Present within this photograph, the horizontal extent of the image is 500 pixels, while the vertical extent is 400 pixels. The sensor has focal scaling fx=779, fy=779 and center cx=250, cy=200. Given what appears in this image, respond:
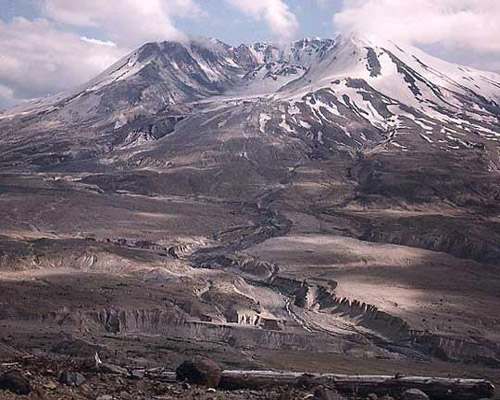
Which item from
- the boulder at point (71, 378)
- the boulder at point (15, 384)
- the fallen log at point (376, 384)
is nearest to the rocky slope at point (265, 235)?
the fallen log at point (376, 384)

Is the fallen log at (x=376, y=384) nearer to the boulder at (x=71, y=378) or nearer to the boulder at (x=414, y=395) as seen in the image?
the boulder at (x=414, y=395)

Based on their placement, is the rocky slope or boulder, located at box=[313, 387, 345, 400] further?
the rocky slope

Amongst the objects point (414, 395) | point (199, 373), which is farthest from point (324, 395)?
point (199, 373)

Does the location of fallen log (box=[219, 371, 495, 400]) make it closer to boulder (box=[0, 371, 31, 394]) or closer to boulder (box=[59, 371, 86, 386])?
boulder (box=[59, 371, 86, 386])

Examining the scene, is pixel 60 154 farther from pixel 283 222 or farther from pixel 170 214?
pixel 283 222

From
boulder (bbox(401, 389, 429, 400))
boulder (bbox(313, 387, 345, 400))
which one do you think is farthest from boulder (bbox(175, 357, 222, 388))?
boulder (bbox(401, 389, 429, 400))
